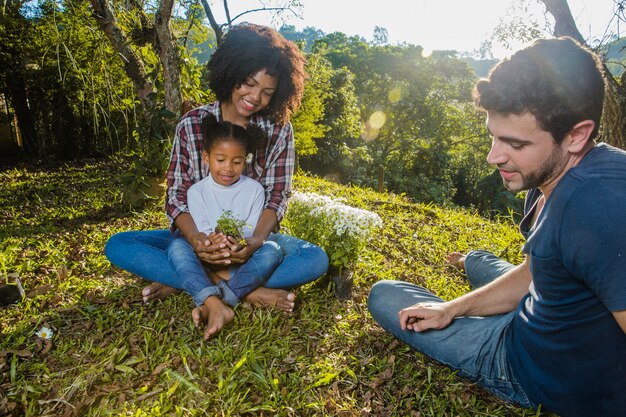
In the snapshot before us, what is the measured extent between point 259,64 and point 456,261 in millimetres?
2416

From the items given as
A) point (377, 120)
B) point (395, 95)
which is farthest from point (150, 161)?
point (377, 120)

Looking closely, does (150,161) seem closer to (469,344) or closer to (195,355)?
(195,355)

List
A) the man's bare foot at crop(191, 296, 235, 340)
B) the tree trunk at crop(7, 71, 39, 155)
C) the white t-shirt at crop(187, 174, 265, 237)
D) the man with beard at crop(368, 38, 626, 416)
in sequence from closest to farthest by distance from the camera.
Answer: the man with beard at crop(368, 38, 626, 416), the man's bare foot at crop(191, 296, 235, 340), the white t-shirt at crop(187, 174, 265, 237), the tree trunk at crop(7, 71, 39, 155)

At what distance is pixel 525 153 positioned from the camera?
Result: 1.61 metres

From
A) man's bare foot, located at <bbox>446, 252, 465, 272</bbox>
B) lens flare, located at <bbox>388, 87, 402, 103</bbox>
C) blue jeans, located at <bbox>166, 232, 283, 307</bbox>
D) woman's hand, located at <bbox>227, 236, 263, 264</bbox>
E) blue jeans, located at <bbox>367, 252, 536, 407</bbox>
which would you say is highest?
lens flare, located at <bbox>388, 87, 402, 103</bbox>

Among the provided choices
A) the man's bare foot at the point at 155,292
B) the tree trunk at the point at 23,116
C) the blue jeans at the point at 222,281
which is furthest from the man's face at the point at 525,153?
the tree trunk at the point at 23,116

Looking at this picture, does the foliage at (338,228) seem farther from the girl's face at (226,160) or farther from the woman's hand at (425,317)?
the woman's hand at (425,317)

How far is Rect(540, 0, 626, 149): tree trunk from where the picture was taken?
12.7 feet

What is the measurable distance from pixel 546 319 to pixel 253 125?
2180mm

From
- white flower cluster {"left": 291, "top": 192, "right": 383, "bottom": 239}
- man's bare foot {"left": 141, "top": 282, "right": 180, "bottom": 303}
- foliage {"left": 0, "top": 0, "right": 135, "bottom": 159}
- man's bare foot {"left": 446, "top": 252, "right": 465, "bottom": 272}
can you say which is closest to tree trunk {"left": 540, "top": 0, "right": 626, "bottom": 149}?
man's bare foot {"left": 446, "top": 252, "right": 465, "bottom": 272}

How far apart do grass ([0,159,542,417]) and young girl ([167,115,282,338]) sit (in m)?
0.18

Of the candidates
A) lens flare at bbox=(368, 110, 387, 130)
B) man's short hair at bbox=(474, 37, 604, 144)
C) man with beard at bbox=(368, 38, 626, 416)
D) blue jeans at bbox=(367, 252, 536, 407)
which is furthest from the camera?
lens flare at bbox=(368, 110, 387, 130)

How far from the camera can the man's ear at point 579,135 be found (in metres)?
1.51

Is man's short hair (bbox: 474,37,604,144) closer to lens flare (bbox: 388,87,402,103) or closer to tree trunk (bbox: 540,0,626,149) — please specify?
tree trunk (bbox: 540,0,626,149)
